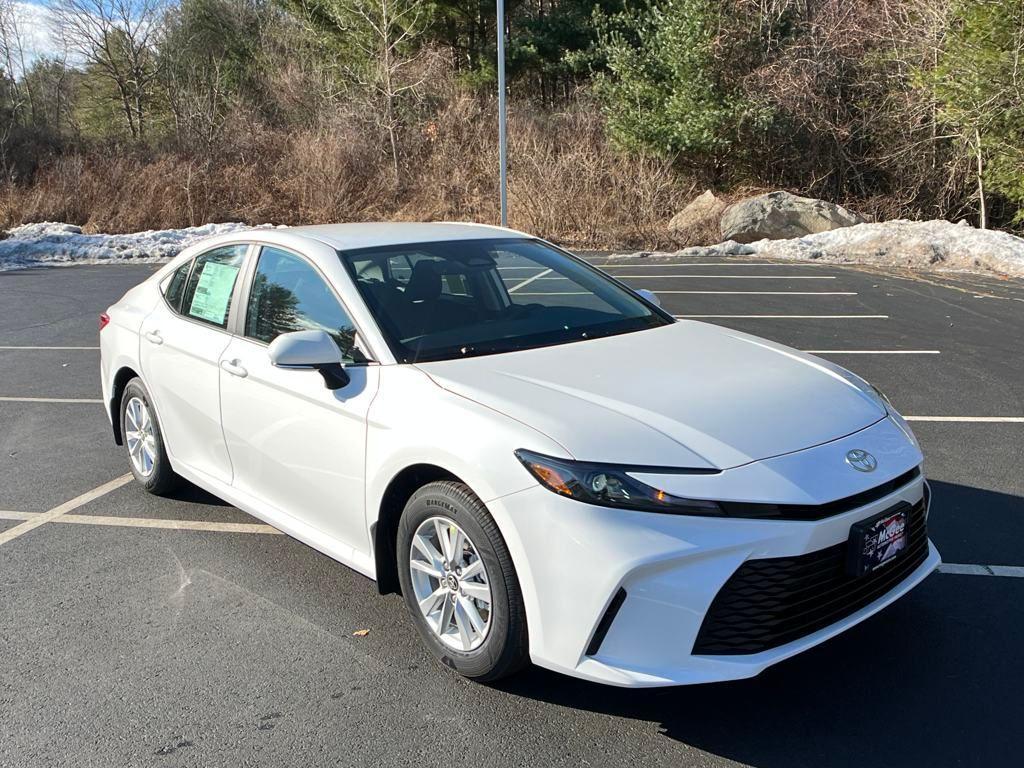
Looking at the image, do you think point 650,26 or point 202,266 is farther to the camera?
point 650,26

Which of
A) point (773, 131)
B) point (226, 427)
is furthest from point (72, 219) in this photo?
point (226, 427)

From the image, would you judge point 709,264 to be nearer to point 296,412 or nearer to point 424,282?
point 424,282

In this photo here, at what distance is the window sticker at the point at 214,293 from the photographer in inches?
179

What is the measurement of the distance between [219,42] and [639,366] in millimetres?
→ 37455

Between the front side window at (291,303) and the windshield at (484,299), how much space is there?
157 millimetres

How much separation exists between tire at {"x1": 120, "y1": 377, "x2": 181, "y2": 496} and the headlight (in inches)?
117

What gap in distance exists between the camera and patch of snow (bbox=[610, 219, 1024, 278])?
15.2 metres

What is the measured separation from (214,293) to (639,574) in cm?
293

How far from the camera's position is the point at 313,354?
352cm

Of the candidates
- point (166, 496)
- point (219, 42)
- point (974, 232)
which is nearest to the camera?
point (166, 496)

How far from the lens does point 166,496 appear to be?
529 cm

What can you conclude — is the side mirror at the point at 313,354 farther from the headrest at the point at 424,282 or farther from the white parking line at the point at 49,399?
the white parking line at the point at 49,399

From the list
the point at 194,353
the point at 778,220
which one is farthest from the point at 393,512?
the point at 778,220

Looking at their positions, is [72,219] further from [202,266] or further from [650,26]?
[202,266]
